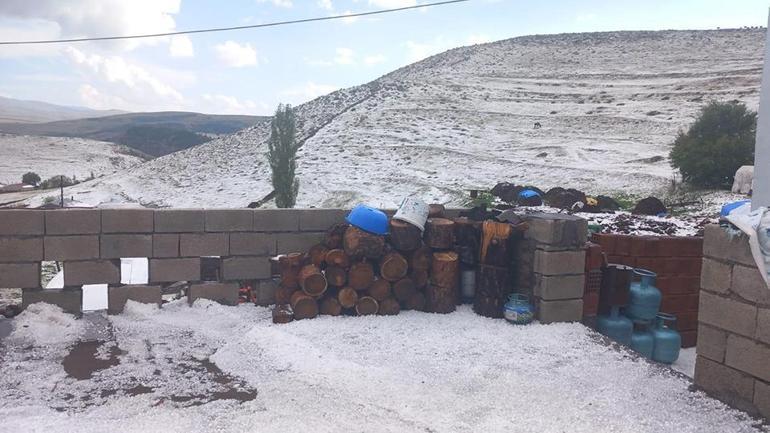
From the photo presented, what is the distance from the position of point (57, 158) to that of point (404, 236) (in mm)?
49120

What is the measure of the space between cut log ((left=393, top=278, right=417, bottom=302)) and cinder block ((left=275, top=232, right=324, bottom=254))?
117 centimetres

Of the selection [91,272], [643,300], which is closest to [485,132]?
[643,300]

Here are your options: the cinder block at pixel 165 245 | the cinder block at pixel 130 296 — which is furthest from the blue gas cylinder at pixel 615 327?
the cinder block at pixel 130 296

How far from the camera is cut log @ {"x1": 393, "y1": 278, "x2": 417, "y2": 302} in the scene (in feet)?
21.5

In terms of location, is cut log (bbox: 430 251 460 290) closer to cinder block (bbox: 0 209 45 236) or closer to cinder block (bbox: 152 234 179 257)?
cinder block (bbox: 152 234 179 257)

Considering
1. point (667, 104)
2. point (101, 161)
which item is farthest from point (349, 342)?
point (101, 161)

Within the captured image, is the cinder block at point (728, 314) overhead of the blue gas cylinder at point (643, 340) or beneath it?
overhead

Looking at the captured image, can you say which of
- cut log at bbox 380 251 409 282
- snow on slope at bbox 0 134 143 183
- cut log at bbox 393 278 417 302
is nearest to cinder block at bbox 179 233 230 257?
cut log at bbox 380 251 409 282

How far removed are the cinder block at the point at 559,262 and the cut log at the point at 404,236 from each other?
4.70 ft

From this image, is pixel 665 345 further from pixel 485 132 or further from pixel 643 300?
pixel 485 132

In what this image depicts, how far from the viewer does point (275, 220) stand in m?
6.82

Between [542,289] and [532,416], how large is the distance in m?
2.48

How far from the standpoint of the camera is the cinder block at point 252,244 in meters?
6.71

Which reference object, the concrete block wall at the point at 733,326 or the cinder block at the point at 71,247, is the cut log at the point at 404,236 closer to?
the concrete block wall at the point at 733,326
